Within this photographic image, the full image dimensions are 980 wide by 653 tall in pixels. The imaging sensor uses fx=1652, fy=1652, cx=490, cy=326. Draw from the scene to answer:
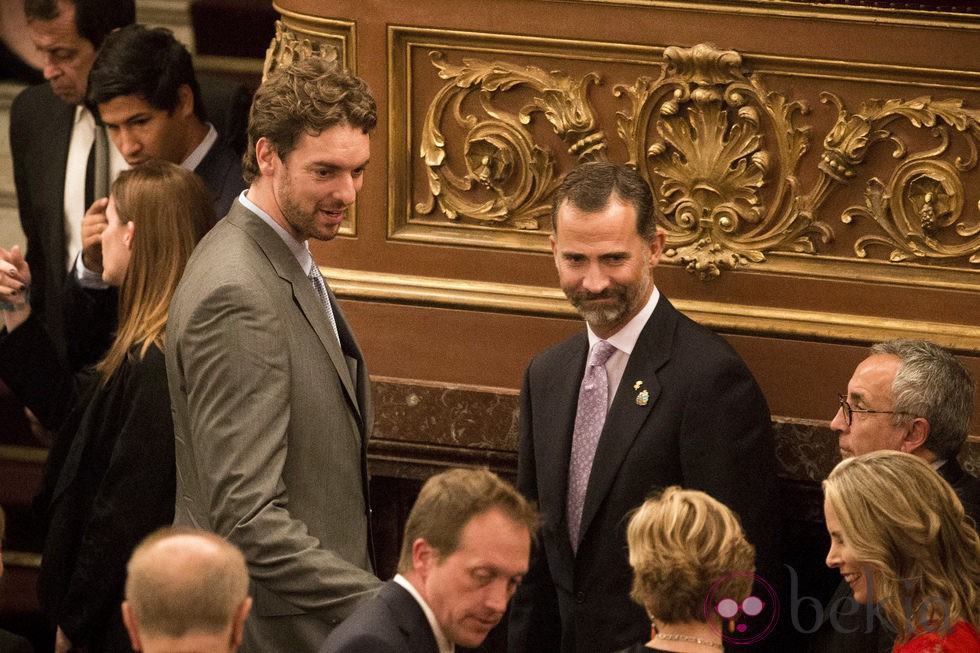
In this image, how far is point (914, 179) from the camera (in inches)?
186

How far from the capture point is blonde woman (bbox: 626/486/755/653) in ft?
11.2

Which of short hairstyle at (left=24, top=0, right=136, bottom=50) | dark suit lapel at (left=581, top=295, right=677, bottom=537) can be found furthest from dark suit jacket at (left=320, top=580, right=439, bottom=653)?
short hairstyle at (left=24, top=0, right=136, bottom=50)

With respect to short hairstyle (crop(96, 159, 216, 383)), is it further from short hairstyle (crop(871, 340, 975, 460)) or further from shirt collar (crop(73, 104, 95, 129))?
short hairstyle (crop(871, 340, 975, 460))

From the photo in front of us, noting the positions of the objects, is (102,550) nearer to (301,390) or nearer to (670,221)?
A: (301,390)

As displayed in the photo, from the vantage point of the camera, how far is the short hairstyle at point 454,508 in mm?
3279

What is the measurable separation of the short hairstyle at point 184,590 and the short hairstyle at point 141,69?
2888 millimetres

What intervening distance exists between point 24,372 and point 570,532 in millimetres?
1848


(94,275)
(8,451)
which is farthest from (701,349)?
(8,451)

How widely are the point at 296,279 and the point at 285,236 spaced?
0.37 ft

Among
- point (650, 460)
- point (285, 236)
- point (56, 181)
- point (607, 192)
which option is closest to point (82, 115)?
point (56, 181)

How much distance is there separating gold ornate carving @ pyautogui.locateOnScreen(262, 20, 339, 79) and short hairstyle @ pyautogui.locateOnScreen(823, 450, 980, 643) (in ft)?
7.62

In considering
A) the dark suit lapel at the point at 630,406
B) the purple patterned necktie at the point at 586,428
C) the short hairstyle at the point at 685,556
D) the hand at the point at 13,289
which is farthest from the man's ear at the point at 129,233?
the short hairstyle at the point at 685,556

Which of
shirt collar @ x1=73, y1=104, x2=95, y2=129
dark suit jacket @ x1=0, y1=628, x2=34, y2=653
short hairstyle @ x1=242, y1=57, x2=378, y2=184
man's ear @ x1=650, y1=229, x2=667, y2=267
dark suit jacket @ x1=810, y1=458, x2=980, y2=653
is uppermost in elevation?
short hairstyle @ x1=242, y1=57, x2=378, y2=184

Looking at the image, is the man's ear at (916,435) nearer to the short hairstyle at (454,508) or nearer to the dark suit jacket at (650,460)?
the dark suit jacket at (650,460)
